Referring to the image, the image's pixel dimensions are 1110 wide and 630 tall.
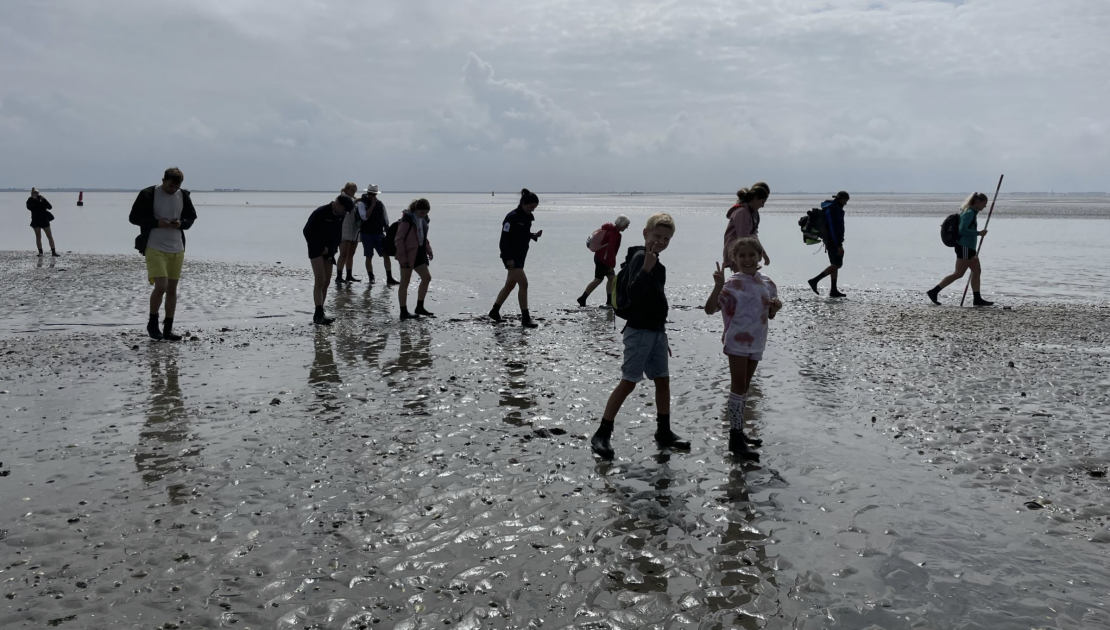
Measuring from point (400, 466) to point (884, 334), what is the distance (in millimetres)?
8067

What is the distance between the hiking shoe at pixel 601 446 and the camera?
5.85 m

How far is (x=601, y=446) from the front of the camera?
19.4 feet

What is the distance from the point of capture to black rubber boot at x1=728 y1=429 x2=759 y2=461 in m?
5.83

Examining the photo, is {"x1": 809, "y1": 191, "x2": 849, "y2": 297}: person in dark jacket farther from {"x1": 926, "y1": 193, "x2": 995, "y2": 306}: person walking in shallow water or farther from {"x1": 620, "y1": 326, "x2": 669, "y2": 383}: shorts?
{"x1": 620, "y1": 326, "x2": 669, "y2": 383}: shorts

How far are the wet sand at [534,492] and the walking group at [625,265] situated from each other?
0.59 metres

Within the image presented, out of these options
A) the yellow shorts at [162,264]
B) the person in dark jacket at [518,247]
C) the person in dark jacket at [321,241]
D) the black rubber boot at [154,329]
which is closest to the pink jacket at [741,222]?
the person in dark jacket at [518,247]

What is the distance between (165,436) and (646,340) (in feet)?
12.7

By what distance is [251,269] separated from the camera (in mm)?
20094

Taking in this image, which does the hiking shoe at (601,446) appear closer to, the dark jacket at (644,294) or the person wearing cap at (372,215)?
the dark jacket at (644,294)

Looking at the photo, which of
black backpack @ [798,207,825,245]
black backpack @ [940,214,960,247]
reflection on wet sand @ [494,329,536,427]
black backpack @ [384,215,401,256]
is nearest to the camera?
reflection on wet sand @ [494,329,536,427]

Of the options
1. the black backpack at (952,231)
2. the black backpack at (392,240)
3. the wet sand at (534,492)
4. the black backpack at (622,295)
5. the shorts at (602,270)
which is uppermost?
the black backpack at (952,231)

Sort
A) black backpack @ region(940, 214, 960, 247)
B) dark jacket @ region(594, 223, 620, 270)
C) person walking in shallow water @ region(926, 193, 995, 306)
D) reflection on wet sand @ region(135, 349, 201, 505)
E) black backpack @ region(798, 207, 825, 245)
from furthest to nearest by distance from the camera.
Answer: black backpack @ region(798, 207, 825, 245)
black backpack @ region(940, 214, 960, 247)
person walking in shallow water @ region(926, 193, 995, 306)
dark jacket @ region(594, 223, 620, 270)
reflection on wet sand @ region(135, 349, 201, 505)

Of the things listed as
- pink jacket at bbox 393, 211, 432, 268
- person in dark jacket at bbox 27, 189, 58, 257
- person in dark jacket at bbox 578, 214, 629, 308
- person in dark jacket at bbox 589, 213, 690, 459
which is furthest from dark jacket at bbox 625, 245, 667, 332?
person in dark jacket at bbox 27, 189, 58, 257

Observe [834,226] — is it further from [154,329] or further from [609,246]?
[154,329]
